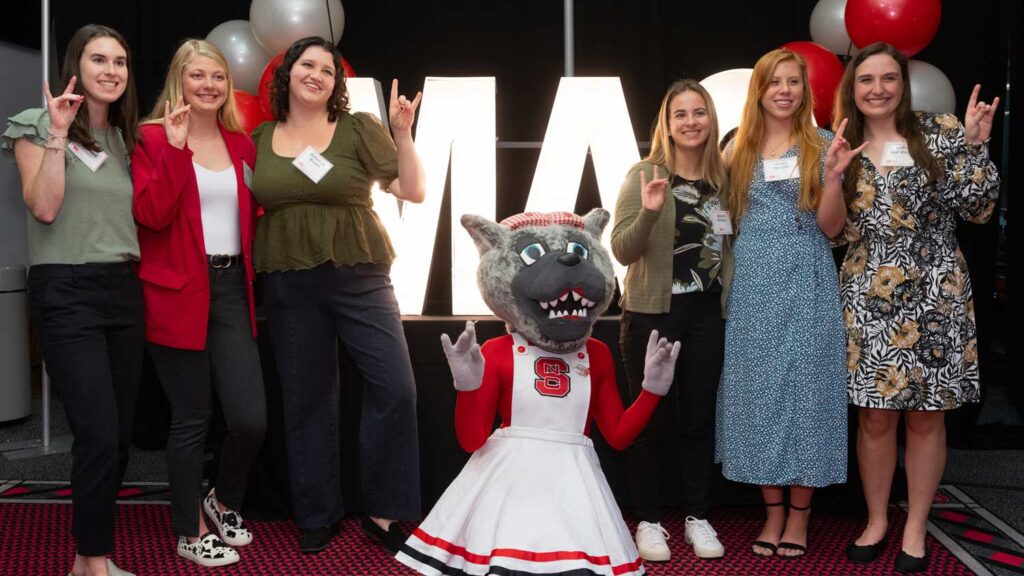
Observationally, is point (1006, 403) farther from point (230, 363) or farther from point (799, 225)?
point (230, 363)

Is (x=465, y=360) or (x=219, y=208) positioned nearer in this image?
(x=465, y=360)

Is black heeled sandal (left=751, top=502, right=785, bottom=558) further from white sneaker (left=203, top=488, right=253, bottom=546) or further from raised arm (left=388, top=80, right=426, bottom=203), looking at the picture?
white sneaker (left=203, top=488, right=253, bottom=546)

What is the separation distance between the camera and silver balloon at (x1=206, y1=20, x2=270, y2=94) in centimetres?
400

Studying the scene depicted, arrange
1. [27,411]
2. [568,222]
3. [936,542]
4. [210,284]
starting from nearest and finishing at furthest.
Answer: [568,222] → [210,284] → [936,542] → [27,411]

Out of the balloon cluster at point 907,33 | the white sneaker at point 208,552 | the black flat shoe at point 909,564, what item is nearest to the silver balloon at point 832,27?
the balloon cluster at point 907,33

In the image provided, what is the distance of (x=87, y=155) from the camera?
2.55 metres

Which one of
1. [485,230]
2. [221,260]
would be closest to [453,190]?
[221,260]

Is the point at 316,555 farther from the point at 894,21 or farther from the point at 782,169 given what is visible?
the point at 894,21

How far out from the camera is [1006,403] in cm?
493

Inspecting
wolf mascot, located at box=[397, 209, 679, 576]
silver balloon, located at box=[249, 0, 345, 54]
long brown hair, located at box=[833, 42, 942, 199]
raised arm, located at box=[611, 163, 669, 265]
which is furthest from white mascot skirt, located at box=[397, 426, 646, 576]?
silver balloon, located at box=[249, 0, 345, 54]

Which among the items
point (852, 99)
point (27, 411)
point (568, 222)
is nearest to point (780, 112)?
point (852, 99)

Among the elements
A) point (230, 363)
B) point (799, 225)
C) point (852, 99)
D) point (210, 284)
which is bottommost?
point (230, 363)

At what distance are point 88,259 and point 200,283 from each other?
0.33m

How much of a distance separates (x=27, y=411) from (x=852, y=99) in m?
4.15
